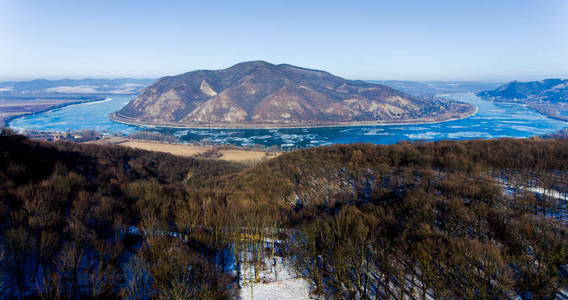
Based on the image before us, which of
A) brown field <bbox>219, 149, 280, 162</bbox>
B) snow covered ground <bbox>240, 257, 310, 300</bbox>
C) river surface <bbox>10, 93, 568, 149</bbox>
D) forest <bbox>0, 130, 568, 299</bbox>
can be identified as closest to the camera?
forest <bbox>0, 130, 568, 299</bbox>

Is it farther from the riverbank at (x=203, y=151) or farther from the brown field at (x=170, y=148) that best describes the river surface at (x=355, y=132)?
the riverbank at (x=203, y=151)

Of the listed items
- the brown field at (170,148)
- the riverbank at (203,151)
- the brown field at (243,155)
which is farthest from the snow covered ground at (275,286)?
the brown field at (170,148)

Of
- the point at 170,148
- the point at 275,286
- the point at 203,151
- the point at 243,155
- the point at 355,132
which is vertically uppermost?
the point at 275,286

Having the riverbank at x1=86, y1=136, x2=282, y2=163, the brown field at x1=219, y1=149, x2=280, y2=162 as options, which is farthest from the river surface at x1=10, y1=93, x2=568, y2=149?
the brown field at x1=219, y1=149, x2=280, y2=162

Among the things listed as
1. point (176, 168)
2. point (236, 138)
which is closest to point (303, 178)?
point (176, 168)

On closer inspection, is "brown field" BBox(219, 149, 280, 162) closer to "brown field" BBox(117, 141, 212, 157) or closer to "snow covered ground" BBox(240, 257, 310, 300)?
"brown field" BBox(117, 141, 212, 157)

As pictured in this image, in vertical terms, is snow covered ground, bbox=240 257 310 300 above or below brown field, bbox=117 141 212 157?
above

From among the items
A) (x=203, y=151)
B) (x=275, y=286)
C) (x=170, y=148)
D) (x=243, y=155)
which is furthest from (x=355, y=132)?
(x=275, y=286)

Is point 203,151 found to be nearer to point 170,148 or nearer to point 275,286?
point 170,148
